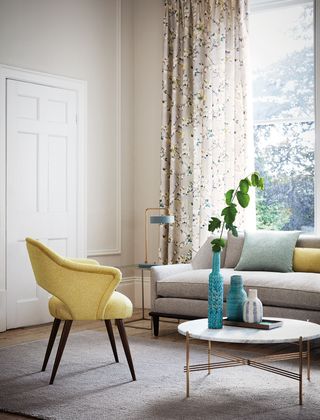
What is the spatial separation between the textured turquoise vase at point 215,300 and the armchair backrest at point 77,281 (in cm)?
57

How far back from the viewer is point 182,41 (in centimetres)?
701

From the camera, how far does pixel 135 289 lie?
7.46 metres

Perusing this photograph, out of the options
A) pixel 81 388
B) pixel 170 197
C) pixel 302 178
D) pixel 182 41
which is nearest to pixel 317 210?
pixel 302 178

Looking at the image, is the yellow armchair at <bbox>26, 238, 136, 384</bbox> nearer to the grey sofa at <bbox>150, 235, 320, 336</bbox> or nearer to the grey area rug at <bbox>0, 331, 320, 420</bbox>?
the grey area rug at <bbox>0, 331, 320, 420</bbox>

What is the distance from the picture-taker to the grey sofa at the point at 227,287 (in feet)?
16.0

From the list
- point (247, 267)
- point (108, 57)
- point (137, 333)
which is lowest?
point (137, 333)

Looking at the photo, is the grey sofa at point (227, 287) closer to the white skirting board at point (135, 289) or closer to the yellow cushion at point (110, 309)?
the yellow cushion at point (110, 309)

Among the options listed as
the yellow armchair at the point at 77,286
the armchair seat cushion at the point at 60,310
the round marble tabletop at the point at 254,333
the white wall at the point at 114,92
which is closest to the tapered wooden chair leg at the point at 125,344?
the yellow armchair at the point at 77,286

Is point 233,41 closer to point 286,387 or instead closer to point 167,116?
point 167,116

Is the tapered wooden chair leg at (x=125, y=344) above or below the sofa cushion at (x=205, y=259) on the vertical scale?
below

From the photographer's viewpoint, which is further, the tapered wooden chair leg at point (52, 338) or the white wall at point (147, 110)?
the white wall at point (147, 110)

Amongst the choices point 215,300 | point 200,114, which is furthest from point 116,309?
point 200,114

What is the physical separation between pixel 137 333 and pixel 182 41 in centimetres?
300

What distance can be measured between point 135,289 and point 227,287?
240cm
